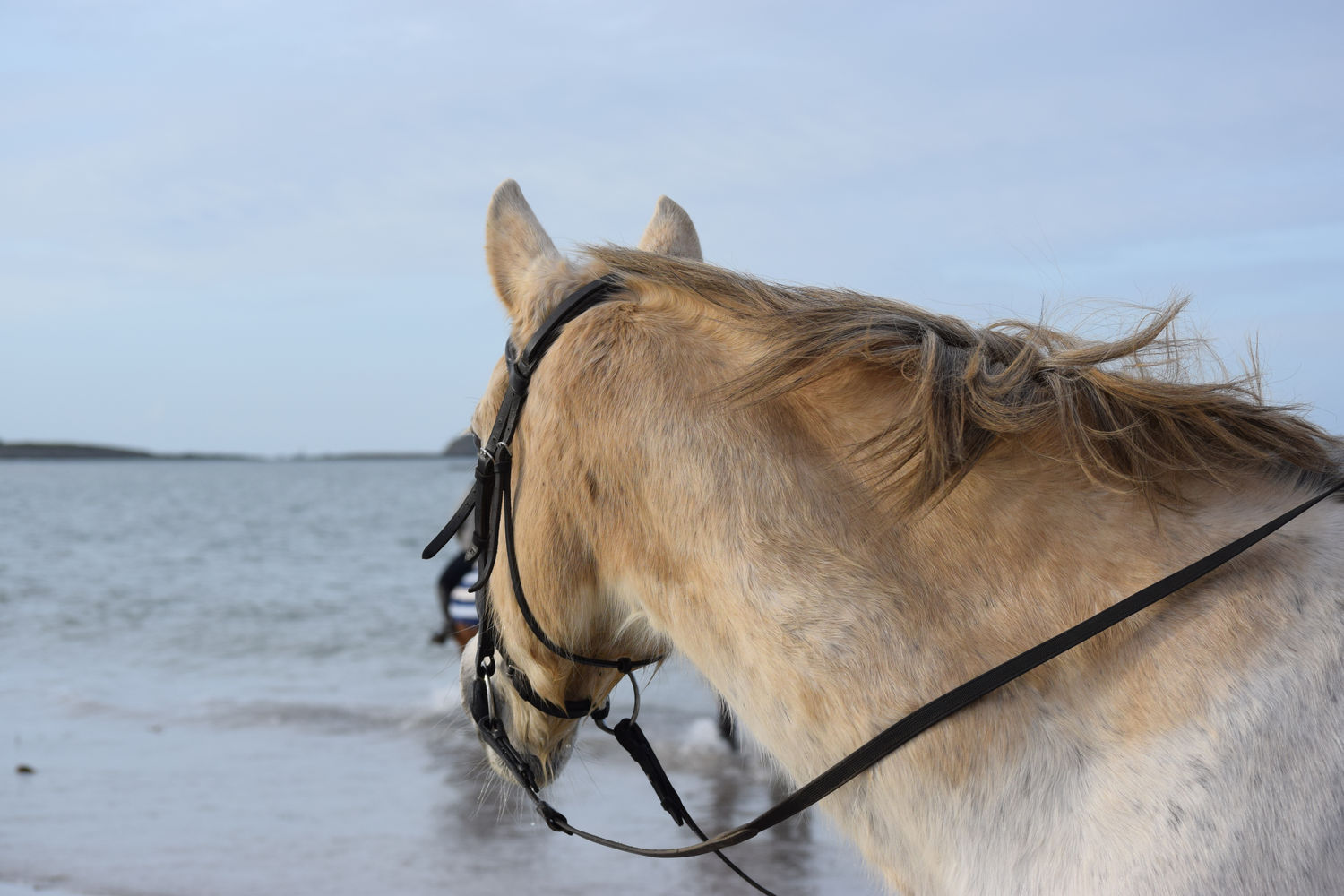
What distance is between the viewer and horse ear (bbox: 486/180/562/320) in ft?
6.82

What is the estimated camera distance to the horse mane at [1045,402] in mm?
1496

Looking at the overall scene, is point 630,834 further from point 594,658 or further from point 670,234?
point 670,234

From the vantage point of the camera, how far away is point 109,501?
61125 mm

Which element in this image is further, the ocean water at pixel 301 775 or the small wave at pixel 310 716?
the small wave at pixel 310 716

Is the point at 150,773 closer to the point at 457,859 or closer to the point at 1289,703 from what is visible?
the point at 457,859

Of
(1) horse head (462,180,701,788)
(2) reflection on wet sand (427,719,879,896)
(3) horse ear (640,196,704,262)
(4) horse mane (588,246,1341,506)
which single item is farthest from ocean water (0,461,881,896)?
(3) horse ear (640,196,704,262)

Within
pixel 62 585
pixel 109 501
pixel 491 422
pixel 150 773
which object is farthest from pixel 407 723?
pixel 109 501

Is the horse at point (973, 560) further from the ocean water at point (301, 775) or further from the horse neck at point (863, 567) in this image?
the ocean water at point (301, 775)

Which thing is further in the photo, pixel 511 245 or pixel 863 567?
pixel 511 245

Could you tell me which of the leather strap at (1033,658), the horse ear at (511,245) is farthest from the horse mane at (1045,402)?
the horse ear at (511,245)

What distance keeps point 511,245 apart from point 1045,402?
1.18 meters

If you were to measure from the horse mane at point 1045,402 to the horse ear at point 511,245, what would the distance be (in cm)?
63

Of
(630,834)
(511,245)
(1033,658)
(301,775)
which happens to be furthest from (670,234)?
(301,775)

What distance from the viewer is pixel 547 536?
1.86 m
